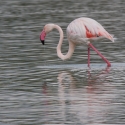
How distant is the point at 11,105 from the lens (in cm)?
1098

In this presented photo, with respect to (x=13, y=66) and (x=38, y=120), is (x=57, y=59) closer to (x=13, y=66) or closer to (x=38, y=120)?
(x=13, y=66)

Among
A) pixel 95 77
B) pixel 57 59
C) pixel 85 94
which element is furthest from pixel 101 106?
pixel 57 59

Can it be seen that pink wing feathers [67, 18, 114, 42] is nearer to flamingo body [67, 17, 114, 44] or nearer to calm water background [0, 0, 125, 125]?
flamingo body [67, 17, 114, 44]

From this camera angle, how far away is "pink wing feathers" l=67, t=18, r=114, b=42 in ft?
52.5

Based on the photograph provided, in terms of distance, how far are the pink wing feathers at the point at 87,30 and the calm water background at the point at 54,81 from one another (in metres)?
0.61

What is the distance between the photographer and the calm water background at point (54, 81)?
1016 centimetres

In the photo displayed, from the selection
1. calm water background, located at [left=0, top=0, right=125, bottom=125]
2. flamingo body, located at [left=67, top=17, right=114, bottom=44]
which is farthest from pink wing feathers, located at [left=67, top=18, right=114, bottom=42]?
calm water background, located at [left=0, top=0, right=125, bottom=125]

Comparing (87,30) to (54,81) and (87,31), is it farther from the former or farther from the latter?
(54,81)

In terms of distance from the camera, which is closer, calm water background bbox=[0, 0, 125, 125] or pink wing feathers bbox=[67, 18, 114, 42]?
calm water background bbox=[0, 0, 125, 125]

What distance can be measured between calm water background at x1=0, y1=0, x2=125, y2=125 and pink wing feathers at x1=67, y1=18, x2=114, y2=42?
0.61m

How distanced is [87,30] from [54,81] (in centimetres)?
285

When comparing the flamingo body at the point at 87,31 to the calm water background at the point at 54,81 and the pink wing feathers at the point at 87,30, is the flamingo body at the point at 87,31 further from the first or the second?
the calm water background at the point at 54,81

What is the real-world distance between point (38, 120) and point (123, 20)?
1583cm

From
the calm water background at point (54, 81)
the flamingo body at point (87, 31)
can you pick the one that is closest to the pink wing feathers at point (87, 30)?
the flamingo body at point (87, 31)
